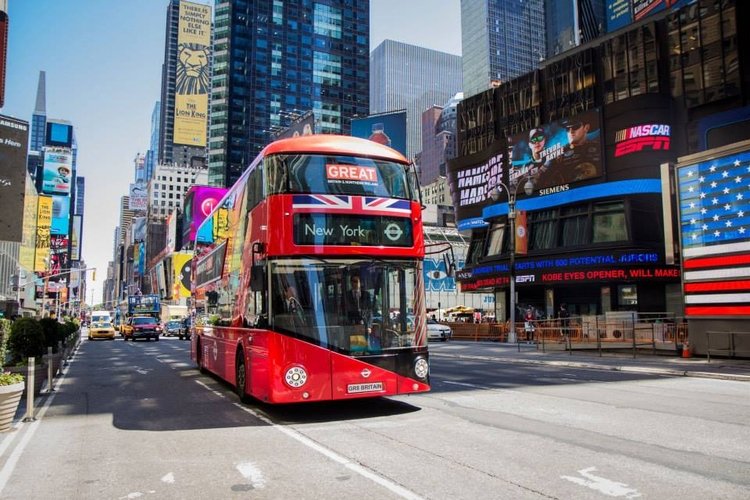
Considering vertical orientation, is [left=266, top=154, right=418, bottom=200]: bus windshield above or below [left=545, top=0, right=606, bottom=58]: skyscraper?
below

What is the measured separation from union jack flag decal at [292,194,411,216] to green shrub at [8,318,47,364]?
356 inches

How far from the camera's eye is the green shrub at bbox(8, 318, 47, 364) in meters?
14.1

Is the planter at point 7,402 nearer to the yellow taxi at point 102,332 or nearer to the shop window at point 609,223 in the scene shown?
the shop window at point 609,223

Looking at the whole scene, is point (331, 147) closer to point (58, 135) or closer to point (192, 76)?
point (192, 76)

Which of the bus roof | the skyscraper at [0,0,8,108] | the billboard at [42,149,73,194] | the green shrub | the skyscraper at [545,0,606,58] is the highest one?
the skyscraper at [545,0,606,58]

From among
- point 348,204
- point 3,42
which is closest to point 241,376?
point 348,204

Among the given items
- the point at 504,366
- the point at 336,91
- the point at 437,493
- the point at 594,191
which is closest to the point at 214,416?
the point at 437,493

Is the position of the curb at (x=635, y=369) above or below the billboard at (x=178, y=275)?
below

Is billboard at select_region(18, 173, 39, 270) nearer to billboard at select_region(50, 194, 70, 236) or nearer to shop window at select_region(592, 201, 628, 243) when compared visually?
billboard at select_region(50, 194, 70, 236)

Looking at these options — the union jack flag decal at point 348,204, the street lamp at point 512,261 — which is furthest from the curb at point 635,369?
the union jack flag decal at point 348,204

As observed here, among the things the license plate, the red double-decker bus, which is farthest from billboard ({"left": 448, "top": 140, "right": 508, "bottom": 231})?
the license plate

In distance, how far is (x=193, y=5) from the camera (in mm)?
178625

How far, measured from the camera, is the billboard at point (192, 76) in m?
169

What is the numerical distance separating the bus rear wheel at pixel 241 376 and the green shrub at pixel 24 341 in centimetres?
599
